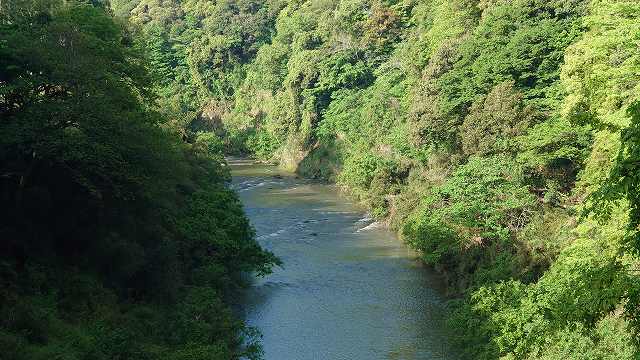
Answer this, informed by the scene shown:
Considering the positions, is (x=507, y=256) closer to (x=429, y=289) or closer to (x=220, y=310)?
(x=429, y=289)

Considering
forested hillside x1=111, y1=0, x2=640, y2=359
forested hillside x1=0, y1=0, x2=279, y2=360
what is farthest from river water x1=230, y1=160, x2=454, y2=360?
forested hillside x1=0, y1=0, x2=279, y2=360

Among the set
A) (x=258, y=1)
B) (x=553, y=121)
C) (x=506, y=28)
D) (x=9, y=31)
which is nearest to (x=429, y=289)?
(x=553, y=121)

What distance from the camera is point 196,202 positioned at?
34281 mm

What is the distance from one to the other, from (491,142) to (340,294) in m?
11.5

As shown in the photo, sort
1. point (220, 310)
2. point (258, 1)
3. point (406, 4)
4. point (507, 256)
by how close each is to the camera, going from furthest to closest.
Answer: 1. point (258, 1)
2. point (406, 4)
3. point (507, 256)
4. point (220, 310)

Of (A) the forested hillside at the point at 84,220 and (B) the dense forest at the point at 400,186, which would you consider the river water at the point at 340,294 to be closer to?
(B) the dense forest at the point at 400,186

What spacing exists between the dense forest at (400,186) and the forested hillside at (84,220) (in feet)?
0.24

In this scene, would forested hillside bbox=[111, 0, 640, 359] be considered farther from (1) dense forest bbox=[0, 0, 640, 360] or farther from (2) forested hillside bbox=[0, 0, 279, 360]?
(2) forested hillside bbox=[0, 0, 279, 360]

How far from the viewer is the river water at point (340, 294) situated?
27.7m

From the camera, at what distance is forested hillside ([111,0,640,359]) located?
63.5 ft

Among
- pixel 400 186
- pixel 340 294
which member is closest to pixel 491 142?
pixel 340 294

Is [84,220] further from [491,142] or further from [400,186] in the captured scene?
[400,186]

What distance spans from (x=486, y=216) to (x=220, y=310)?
48.0ft

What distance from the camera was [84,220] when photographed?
23062 millimetres
